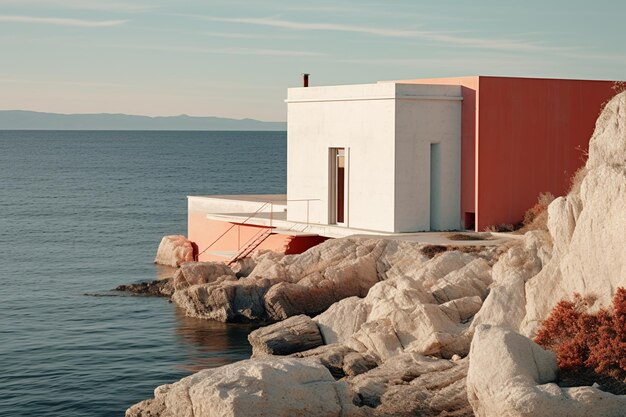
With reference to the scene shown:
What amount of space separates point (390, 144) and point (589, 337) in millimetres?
14412

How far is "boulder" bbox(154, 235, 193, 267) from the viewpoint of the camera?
4072cm

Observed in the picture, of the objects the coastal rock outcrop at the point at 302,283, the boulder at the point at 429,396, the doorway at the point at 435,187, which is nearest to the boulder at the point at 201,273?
the coastal rock outcrop at the point at 302,283

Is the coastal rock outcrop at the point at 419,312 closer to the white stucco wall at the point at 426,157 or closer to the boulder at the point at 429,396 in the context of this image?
the boulder at the point at 429,396

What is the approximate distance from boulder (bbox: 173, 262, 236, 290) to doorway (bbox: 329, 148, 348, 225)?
4344mm

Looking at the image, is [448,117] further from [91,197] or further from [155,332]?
[91,197]

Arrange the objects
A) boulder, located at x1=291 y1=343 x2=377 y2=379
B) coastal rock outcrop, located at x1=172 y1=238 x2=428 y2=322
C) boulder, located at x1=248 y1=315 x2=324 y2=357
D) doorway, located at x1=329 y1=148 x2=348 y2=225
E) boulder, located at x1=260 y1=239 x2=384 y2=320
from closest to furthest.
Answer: boulder, located at x1=291 y1=343 x2=377 y2=379
boulder, located at x1=248 y1=315 x2=324 y2=357
boulder, located at x1=260 y1=239 x2=384 y2=320
coastal rock outcrop, located at x1=172 y1=238 x2=428 y2=322
doorway, located at x1=329 y1=148 x2=348 y2=225

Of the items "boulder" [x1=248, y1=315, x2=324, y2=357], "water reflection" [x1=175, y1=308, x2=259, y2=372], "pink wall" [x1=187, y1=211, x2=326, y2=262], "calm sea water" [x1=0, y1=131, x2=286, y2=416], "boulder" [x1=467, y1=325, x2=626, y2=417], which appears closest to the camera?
"boulder" [x1=467, y1=325, x2=626, y2=417]

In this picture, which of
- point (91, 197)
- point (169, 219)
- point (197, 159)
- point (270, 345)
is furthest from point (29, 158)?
point (270, 345)

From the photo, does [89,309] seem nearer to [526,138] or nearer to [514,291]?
[526,138]

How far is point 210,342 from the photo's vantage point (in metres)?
26.7

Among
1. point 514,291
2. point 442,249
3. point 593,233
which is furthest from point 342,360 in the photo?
point 442,249

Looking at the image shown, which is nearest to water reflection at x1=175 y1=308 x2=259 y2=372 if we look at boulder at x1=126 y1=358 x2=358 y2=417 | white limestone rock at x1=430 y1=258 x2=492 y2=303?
white limestone rock at x1=430 y1=258 x2=492 y2=303

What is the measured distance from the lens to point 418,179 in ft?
107

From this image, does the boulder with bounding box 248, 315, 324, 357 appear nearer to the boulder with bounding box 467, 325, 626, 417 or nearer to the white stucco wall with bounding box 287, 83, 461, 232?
the boulder with bounding box 467, 325, 626, 417
